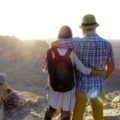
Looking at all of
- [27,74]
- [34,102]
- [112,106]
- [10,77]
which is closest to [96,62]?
[112,106]

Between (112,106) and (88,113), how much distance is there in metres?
1.14

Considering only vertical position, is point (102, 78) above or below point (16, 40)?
above

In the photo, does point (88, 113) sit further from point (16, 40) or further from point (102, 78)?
point (16, 40)

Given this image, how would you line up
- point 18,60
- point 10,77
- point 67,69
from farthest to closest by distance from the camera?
point 18,60, point 10,77, point 67,69

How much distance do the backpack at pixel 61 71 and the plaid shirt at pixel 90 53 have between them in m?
0.10

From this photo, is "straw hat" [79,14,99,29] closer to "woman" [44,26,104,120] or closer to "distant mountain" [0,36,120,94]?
"woman" [44,26,104,120]

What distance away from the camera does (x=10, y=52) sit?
155 ft

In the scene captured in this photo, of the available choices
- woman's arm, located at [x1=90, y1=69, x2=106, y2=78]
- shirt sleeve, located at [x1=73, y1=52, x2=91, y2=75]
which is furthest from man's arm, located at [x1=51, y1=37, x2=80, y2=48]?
woman's arm, located at [x1=90, y1=69, x2=106, y2=78]

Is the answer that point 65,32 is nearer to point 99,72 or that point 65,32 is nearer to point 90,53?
point 90,53

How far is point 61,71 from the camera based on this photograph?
17.3 ft

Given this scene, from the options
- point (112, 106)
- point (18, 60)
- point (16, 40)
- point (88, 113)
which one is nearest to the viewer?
point (88, 113)

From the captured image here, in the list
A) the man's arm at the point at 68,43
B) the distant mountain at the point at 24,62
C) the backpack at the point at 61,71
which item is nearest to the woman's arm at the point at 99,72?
the backpack at the point at 61,71

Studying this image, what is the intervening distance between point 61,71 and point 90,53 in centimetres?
40

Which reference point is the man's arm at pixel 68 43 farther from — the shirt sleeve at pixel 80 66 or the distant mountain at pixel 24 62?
the distant mountain at pixel 24 62
